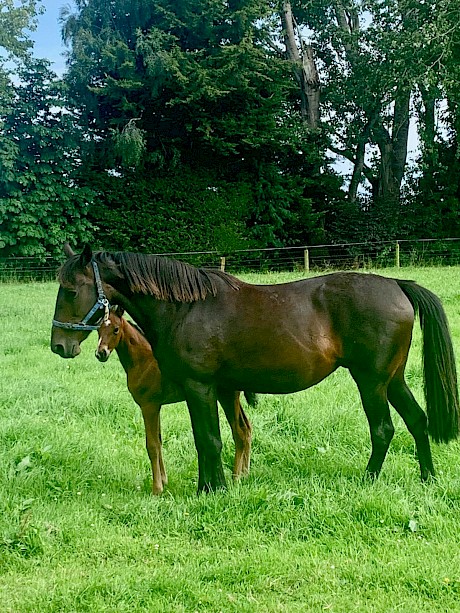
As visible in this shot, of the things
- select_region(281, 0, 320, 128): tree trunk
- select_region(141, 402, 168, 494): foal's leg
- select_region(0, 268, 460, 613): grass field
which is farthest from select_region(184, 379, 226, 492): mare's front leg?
select_region(281, 0, 320, 128): tree trunk

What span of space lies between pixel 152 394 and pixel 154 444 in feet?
1.21

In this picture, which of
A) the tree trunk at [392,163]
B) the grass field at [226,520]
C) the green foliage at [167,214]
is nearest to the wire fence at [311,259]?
the green foliage at [167,214]

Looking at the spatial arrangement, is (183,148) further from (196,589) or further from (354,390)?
(196,589)

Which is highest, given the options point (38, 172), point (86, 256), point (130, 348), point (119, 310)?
point (38, 172)

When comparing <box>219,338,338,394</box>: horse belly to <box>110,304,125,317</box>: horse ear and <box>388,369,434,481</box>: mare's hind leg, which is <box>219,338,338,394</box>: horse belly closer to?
<box>388,369,434,481</box>: mare's hind leg

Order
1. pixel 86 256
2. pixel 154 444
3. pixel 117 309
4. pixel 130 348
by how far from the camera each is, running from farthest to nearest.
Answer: pixel 130 348
pixel 154 444
pixel 117 309
pixel 86 256

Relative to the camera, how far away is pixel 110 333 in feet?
14.0

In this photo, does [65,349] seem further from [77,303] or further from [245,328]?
[245,328]

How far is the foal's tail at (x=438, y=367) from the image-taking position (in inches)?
176

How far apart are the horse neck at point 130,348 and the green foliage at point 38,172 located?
59.4ft

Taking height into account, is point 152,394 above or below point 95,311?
below

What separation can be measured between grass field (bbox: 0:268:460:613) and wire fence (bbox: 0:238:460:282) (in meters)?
15.2

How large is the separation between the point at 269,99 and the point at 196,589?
23009mm

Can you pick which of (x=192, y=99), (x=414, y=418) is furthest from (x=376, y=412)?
(x=192, y=99)
